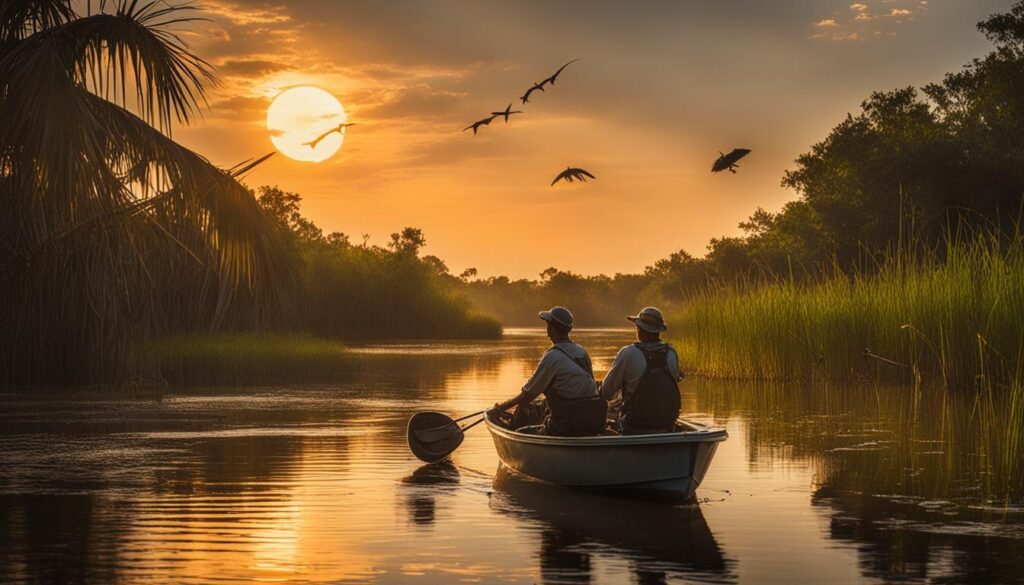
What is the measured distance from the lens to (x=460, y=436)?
51.4 ft

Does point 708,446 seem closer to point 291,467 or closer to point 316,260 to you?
point 291,467

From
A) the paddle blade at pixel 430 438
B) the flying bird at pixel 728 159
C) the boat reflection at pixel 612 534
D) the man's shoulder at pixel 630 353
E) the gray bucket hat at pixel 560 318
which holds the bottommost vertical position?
the boat reflection at pixel 612 534

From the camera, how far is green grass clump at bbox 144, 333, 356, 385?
29359 millimetres

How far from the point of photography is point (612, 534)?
10.4m

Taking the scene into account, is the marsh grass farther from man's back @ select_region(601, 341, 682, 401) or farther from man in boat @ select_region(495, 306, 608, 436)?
man in boat @ select_region(495, 306, 608, 436)

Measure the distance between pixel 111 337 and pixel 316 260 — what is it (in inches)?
1556

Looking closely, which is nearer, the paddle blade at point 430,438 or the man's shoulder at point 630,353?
the man's shoulder at point 630,353

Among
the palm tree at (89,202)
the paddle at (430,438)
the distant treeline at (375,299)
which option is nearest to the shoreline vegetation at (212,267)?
the palm tree at (89,202)

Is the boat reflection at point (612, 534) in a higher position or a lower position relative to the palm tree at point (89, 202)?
lower

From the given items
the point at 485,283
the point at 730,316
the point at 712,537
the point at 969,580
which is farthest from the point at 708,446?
the point at 485,283

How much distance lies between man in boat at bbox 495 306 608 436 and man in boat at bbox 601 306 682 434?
0.41 m

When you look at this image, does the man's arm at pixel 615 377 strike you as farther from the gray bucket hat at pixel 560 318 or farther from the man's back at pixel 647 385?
the gray bucket hat at pixel 560 318

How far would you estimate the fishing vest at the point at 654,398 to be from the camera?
40.0 ft

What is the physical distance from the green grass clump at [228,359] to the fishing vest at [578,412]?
1619cm
